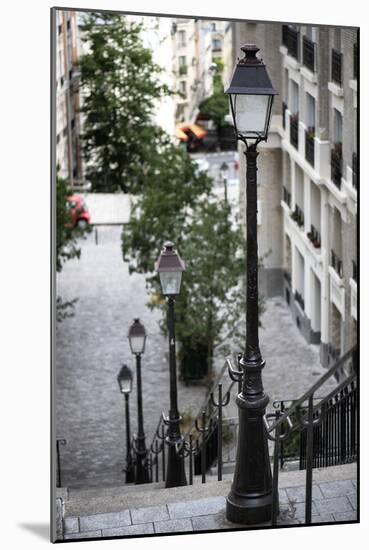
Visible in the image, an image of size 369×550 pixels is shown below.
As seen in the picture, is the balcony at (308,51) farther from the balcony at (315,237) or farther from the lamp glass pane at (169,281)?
the lamp glass pane at (169,281)

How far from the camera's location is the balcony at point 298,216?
11.7 m

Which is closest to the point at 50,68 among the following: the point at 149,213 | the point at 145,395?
the point at 149,213

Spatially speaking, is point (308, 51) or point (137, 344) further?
point (137, 344)

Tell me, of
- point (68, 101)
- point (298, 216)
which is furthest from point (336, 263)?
point (68, 101)

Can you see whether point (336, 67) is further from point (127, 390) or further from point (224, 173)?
point (127, 390)

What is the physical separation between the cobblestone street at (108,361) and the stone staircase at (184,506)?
46 centimetres

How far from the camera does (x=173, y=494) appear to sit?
1068cm

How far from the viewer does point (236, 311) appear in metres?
12.4

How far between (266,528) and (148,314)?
114 inches

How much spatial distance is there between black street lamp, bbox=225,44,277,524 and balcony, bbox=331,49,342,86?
3.00 feet

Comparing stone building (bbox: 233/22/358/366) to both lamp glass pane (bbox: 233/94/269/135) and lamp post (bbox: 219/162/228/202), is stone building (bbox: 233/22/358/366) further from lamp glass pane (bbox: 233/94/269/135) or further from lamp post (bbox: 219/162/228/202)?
lamp glass pane (bbox: 233/94/269/135)

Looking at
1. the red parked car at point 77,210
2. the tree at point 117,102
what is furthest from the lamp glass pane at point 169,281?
the tree at point 117,102

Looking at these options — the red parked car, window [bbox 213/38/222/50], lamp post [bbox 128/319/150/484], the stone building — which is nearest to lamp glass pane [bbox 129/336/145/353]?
lamp post [bbox 128/319/150/484]

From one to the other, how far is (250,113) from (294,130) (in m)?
1.63
